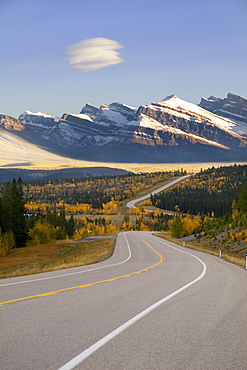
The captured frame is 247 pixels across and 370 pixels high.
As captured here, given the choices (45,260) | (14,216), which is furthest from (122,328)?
(14,216)

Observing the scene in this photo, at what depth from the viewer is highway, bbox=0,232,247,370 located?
6352 millimetres

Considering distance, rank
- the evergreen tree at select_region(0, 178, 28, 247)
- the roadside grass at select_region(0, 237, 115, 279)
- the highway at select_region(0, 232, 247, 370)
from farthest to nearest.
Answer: the evergreen tree at select_region(0, 178, 28, 247), the roadside grass at select_region(0, 237, 115, 279), the highway at select_region(0, 232, 247, 370)

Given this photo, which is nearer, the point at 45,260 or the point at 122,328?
the point at 122,328

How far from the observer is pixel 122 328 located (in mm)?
8281

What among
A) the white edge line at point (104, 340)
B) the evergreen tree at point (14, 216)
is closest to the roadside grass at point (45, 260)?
the evergreen tree at point (14, 216)

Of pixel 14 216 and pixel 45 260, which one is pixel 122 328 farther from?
pixel 14 216

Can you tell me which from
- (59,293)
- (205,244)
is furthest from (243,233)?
(59,293)

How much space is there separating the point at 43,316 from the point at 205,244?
55509mm

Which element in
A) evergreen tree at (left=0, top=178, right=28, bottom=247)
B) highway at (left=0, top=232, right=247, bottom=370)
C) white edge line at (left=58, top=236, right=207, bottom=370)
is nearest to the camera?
white edge line at (left=58, top=236, right=207, bottom=370)

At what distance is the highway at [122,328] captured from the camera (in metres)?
6.35

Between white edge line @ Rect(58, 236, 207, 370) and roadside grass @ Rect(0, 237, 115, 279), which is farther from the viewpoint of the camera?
roadside grass @ Rect(0, 237, 115, 279)

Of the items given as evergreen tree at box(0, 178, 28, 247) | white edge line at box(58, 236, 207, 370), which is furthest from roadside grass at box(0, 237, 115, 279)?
white edge line at box(58, 236, 207, 370)

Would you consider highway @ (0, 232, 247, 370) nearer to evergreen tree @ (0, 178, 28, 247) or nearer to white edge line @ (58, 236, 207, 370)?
white edge line @ (58, 236, 207, 370)

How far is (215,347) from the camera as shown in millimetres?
7121
